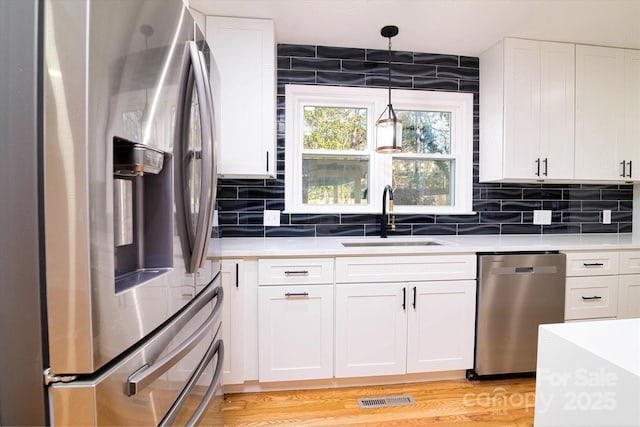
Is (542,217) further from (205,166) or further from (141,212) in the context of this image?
(141,212)

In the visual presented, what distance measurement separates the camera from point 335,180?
2.40 metres

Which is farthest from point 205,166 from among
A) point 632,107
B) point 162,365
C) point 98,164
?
point 632,107

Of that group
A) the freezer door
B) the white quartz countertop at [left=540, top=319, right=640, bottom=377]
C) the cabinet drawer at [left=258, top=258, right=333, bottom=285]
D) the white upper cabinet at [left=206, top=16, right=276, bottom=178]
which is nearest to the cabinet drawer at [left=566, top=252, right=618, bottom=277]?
the white quartz countertop at [left=540, top=319, right=640, bottom=377]

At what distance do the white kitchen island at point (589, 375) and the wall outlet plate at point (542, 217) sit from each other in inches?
82.6

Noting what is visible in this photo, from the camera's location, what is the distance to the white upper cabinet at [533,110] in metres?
2.18

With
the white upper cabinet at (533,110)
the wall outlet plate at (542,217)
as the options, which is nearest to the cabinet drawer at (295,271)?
the white upper cabinet at (533,110)

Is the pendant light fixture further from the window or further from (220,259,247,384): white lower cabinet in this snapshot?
(220,259,247,384): white lower cabinet

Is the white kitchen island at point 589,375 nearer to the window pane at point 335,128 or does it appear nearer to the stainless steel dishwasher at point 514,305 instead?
the stainless steel dishwasher at point 514,305

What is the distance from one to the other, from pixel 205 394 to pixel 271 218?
1.34 meters

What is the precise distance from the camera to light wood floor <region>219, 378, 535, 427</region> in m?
1.60

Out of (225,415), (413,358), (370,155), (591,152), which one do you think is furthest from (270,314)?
(591,152)

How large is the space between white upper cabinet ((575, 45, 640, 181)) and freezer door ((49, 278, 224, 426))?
283 cm

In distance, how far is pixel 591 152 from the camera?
7.45 feet

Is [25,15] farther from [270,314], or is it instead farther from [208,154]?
[270,314]
